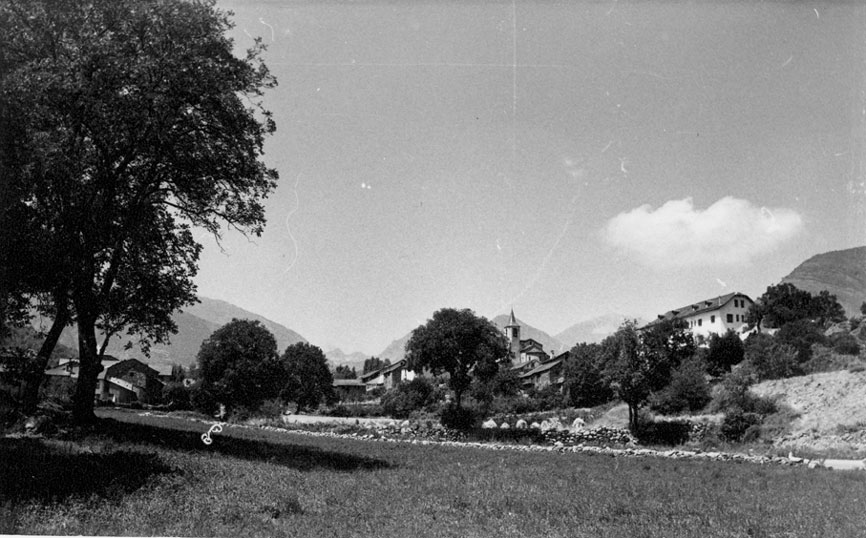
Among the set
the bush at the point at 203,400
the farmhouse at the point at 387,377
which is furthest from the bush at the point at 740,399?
the farmhouse at the point at 387,377

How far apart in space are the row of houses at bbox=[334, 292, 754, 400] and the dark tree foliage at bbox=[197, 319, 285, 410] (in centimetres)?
1699

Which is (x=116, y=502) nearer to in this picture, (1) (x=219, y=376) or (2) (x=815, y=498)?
(2) (x=815, y=498)

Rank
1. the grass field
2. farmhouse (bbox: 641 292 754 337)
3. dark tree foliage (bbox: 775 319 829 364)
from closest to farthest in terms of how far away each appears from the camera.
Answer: the grass field → dark tree foliage (bbox: 775 319 829 364) → farmhouse (bbox: 641 292 754 337)

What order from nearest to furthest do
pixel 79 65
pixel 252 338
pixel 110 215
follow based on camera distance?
pixel 79 65 → pixel 110 215 → pixel 252 338

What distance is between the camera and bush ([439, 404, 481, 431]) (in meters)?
44.9

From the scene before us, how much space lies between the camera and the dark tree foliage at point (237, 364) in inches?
2410

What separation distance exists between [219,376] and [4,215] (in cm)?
5491

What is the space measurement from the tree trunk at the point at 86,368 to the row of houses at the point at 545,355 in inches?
1976

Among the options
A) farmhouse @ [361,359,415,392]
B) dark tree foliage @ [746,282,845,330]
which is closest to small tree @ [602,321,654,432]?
farmhouse @ [361,359,415,392]

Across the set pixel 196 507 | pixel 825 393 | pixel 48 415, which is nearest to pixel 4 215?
pixel 196 507

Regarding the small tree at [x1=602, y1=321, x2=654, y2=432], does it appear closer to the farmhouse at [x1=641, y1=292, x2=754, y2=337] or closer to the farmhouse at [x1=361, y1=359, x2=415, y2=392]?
the farmhouse at [x1=361, y1=359, x2=415, y2=392]

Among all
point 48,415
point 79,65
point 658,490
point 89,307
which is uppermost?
point 79,65

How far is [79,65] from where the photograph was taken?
15.9 m

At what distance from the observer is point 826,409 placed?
31656mm
